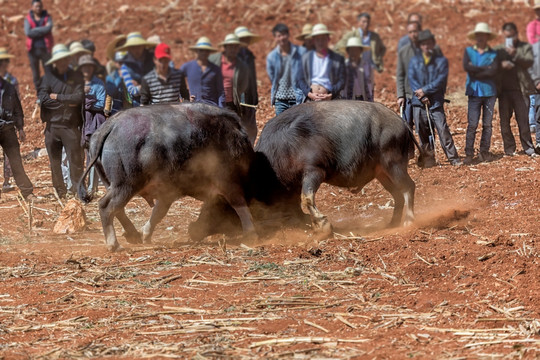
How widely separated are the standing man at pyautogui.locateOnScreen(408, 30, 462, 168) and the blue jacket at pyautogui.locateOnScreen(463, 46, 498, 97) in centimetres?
53

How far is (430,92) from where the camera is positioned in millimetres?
14117

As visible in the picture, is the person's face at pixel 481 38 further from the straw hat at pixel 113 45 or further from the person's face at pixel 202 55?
the straw hat at pixel 113 45

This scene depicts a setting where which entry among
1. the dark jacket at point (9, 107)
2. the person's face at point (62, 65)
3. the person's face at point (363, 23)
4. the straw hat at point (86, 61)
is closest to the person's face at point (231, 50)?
the straw hat at point (86, 61)

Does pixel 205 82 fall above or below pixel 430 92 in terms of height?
above

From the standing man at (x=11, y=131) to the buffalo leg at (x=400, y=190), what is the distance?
5586 mm

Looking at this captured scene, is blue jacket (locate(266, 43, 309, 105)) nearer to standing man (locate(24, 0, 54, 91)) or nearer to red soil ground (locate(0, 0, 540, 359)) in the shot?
red soil ground (locate(0, 0, 540, 359))

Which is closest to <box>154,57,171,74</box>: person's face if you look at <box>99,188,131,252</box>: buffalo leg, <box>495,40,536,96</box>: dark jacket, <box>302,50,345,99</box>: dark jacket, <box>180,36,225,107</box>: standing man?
<box>180,36,225,107</box>: standing man

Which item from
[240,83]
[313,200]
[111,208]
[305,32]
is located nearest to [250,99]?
[240,83]

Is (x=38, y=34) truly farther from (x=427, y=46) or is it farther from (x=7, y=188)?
(x=427, y=46)

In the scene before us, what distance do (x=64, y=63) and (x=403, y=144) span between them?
5.59 metres

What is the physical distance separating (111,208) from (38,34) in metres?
10.8

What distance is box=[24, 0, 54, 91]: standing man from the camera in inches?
758

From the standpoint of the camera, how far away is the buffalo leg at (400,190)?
10602 mm

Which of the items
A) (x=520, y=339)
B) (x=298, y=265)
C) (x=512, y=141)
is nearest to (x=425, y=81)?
(x=512, y=141)
